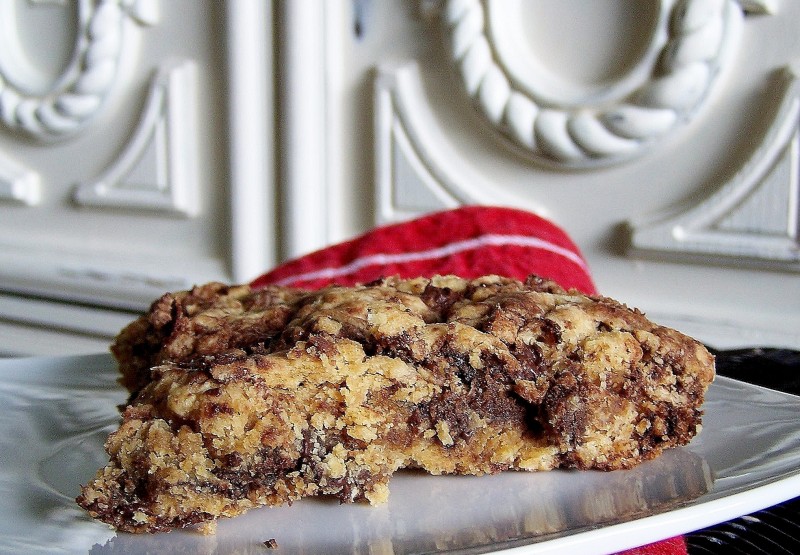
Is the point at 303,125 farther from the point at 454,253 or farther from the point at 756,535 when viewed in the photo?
the point at 756,535

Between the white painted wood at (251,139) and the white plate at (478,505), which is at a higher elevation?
the white painted wood at (251,139)

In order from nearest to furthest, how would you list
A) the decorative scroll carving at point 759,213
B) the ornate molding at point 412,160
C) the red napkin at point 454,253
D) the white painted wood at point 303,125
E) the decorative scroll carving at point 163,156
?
the red napkin at point 454,253 < the decorative scroll carving at point 759,213 < the ornate molding at point 412,160 < the white painted wood at point 303,125 < the decorative scroll carving at point 163,156

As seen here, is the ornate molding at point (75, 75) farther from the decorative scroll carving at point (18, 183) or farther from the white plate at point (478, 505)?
the white plate at point (478, 505)

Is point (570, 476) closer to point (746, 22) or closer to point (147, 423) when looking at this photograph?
point (147, 423)

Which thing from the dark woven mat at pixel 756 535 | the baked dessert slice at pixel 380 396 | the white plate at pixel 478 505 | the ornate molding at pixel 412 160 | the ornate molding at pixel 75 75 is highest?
the ornate molding at pixel 75 75

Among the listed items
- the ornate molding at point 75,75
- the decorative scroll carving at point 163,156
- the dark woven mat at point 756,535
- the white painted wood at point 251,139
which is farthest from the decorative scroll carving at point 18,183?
the dark woven mat at point 756,535

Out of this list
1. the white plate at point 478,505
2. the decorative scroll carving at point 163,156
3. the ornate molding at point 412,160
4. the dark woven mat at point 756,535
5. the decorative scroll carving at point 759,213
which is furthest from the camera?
the decorative scroll carving at point 163,156
